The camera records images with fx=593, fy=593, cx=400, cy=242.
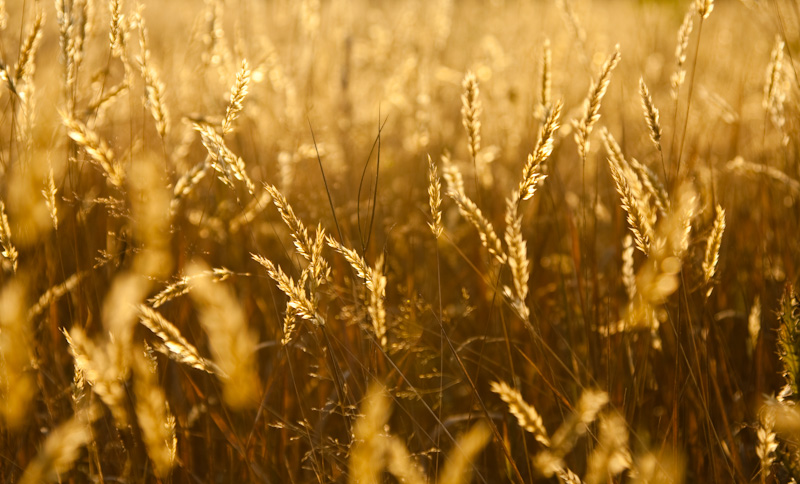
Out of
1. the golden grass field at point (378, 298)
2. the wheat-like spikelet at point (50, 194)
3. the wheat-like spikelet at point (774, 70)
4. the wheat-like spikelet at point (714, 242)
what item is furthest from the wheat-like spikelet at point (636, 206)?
the wheat-like spikelet at point (50, 194)

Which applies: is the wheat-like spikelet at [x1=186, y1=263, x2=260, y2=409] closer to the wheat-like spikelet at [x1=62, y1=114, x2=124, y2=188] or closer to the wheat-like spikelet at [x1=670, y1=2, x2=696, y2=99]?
the wheat-like spikelet at [x1=62, y1=114, x2=124, y2=188]

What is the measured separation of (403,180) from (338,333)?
1453 mm

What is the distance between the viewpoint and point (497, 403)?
152cm

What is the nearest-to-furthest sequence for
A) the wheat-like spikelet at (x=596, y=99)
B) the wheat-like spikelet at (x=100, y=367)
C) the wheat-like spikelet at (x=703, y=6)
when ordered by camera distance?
the wheat-like spikelet at (x=100, y=367) < the wheat-like spikelet at (x=596, y=99) < the wheat-like spikelet at (x=703, y=6)

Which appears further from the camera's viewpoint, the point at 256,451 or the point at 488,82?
the point at 488,82

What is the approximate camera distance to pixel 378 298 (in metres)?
0.92

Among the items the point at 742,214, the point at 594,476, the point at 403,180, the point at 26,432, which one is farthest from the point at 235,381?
the point at 403,180

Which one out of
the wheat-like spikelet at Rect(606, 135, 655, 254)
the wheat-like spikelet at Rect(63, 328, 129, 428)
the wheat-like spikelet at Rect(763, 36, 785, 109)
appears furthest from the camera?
the wheat-like spikelet at Rect(763, 36, 785, 109)

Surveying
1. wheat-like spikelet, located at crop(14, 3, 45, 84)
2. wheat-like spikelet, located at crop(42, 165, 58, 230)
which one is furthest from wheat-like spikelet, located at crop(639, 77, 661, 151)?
wheat-like spikelet, located at crop(14, 3, 45, 84)

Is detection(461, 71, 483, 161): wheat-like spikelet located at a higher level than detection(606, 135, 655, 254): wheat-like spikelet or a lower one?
higher

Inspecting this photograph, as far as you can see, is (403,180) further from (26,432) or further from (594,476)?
(594,476)

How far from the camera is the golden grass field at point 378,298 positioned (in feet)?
2.86

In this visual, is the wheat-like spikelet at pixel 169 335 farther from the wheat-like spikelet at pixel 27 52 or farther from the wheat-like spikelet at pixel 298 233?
the wheat-like spikelet at pixel 27 52

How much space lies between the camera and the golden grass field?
0.87 m
